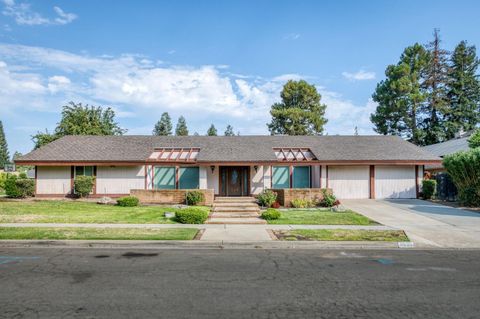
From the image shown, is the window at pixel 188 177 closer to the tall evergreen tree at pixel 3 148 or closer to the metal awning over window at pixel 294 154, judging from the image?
the metal awning over window at pixel 294 154

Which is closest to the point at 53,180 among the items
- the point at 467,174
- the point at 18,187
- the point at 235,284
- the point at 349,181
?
the point at 18,187

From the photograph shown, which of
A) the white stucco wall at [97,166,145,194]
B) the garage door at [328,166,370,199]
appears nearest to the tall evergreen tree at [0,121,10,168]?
the white stucco wall at [97,166,145,194]

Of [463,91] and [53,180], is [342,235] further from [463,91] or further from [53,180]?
[463,91]

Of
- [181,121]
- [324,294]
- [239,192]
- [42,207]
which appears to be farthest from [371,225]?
[181,121]

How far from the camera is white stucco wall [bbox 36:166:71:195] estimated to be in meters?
23.2

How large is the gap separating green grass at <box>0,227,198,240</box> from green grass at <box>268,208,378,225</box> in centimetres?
452

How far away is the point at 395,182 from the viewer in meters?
23.9

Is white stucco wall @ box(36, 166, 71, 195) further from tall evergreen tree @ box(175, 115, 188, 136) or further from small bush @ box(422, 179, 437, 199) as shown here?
tall evergreen tree @ box(175, 115, 188, 136)

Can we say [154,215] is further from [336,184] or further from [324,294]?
[336,184]

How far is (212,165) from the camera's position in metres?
22.6

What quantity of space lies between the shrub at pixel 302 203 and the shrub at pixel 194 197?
5322mm

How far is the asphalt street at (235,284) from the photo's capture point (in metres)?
4.96

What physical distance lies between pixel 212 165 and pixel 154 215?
7.48 metres

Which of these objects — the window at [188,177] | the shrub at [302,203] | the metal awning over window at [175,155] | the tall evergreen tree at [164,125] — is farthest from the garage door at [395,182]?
the tall evergreen tree at [164,125]
